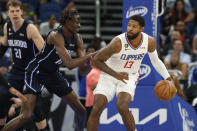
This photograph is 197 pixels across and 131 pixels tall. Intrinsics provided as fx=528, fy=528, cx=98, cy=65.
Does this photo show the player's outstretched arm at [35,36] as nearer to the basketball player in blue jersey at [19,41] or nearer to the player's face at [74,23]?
the basketball player in blue jersey at [19,41]

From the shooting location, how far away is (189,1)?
1451cm

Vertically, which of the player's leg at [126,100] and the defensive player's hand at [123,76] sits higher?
the defensive player's hand at [123,76]

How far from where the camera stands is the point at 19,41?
7656 millimetres

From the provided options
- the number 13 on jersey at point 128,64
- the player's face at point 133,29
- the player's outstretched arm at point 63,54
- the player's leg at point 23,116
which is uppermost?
the player's face at point 133,29

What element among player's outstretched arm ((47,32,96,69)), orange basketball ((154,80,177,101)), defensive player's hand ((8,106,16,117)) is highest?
player's outstretched arm ((47,32,96,69))

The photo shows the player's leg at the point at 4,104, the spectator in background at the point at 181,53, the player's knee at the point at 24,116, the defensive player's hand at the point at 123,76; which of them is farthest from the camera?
the spectator in background at the point at 181,53

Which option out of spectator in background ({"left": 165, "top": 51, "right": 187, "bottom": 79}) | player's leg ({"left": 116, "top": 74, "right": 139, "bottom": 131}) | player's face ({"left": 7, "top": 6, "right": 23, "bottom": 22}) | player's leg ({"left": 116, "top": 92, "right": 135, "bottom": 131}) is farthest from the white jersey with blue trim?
spectator in background ({"left": 165, "top": 51, "right": 187, "bottom": 79})

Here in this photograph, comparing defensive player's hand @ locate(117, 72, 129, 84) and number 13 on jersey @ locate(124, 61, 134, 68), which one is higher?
number 13 on jersey @ locate(124, 61, 134, 68)

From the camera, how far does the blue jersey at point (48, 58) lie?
7.40 m

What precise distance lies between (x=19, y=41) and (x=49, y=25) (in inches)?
203

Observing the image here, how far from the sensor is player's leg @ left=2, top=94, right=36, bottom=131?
7.32 metres

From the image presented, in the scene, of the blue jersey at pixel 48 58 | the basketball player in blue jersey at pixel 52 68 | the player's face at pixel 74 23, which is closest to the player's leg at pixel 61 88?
the basketball player in blue jersey at pixel 52 68

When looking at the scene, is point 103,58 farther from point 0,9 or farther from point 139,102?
point 0,9

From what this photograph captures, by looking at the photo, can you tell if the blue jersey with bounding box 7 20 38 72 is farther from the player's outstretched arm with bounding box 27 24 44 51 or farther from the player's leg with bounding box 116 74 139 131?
the player's leg with bounding box 116 74 139 131
